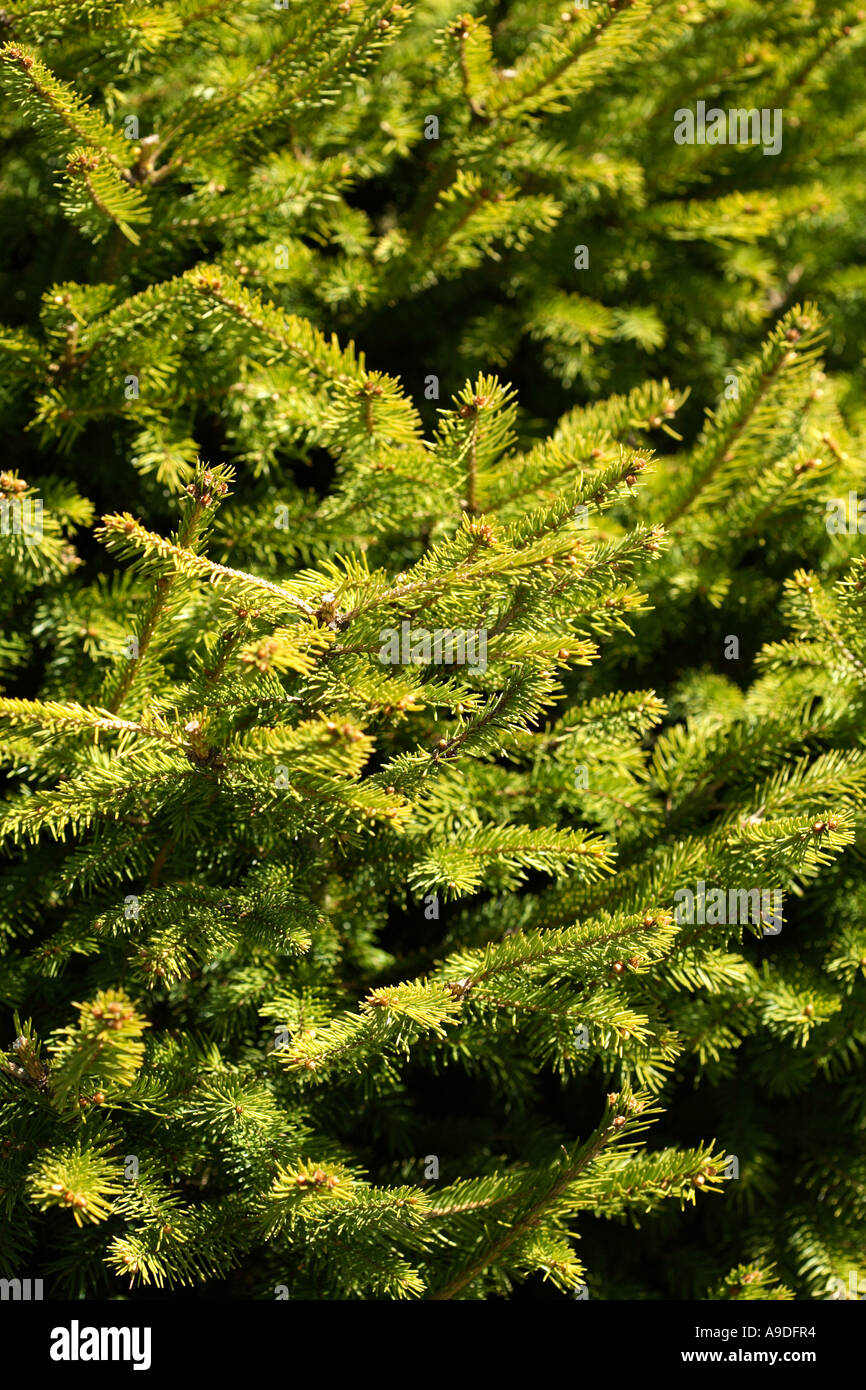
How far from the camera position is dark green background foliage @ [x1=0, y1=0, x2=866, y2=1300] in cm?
72

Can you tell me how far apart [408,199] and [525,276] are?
170 mm

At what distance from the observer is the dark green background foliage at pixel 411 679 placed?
28.5 inches

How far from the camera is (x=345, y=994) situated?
2.83 ft

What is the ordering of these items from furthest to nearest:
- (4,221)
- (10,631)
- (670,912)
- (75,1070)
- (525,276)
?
(525,276) < (4,221) < (10,631) < (670,912) < (75,1070)

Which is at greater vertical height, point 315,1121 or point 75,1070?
point 75,1070

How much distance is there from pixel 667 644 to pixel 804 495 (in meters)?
0.23

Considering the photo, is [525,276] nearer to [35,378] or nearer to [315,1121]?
[35,378]

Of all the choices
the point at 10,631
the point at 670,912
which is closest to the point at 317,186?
the point at 10,631

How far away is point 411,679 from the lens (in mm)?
704

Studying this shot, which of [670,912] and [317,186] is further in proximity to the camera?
[317,186]

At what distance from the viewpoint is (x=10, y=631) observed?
3.13 feet

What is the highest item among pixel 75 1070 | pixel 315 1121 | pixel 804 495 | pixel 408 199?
pixel 408 199

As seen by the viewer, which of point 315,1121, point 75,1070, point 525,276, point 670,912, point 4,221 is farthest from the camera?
point 525,276

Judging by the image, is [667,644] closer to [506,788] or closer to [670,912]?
[506,788]
